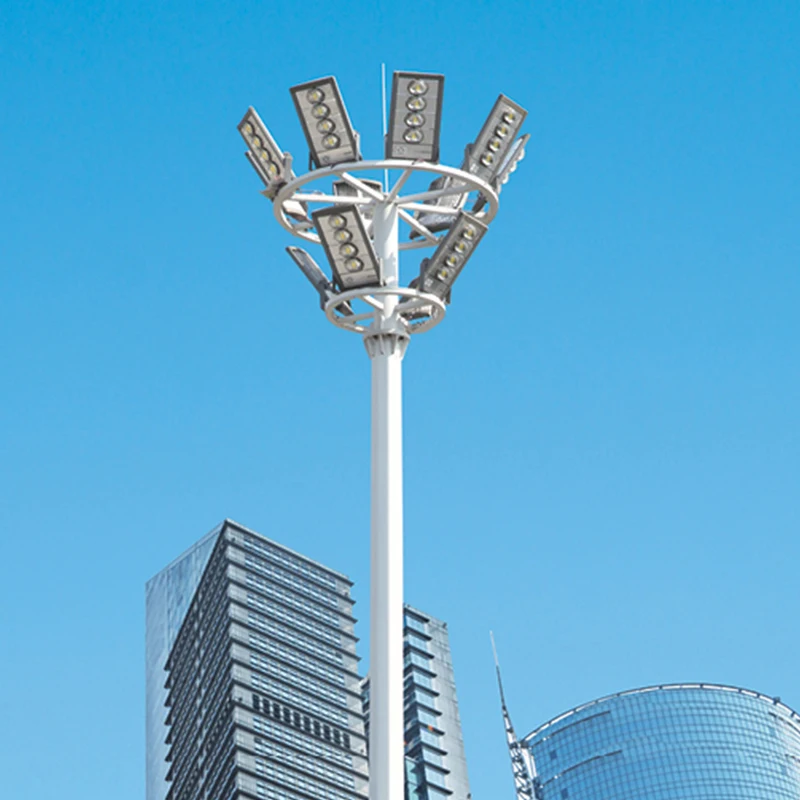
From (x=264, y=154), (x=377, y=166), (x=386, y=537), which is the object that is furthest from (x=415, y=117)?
(x=386, y=537)

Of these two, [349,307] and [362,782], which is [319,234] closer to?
[349,307]

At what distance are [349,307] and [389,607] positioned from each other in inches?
255

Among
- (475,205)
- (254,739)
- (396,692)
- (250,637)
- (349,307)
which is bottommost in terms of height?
(396,692)

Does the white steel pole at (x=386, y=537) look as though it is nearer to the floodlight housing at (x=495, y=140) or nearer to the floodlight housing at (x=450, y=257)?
the floodlight housing at (x=450, y=257)

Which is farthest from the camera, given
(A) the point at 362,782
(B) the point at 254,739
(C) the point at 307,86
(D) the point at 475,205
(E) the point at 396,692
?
(A) the point at 362,782

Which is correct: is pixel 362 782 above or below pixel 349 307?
above

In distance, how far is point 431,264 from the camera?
107ft

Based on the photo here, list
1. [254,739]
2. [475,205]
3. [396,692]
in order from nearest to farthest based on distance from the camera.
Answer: [396,692] < [475,205] < [254,739]

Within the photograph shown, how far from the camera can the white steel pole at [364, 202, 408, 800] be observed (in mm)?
29031

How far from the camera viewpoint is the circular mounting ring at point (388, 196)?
31875mm

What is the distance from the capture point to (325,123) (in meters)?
32.0

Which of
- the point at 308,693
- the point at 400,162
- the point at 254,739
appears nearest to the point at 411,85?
the point at 400,162

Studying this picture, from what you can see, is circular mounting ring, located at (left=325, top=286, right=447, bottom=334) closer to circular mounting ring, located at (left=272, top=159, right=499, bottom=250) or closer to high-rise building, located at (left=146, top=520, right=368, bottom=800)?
circular mounting ring, located at (left=272, top=159, right=499, bottom=250)

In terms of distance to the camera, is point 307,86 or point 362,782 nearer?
point 307,86
